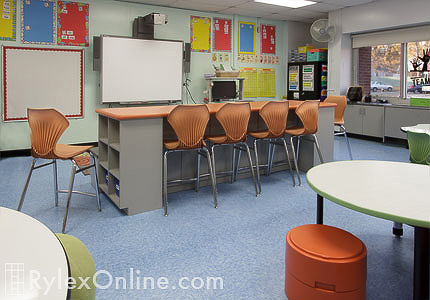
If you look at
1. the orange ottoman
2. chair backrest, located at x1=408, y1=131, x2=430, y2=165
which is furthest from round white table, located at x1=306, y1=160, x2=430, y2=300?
chair backrest, located at x1=408, y1=131, x2=430, y2=165

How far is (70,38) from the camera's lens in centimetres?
580

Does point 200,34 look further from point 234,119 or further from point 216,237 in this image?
point 216,237

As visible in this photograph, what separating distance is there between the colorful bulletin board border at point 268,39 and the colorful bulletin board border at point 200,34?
56.7 inches

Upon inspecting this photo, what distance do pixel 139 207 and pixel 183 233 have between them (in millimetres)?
625

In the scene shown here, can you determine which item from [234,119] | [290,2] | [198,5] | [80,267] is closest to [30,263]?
[80,267]

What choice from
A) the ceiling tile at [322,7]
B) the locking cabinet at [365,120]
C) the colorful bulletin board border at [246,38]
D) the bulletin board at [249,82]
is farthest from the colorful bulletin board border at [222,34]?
the locking cabinet at [365,120]

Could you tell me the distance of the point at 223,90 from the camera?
7098mm

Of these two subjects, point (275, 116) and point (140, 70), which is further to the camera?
point (140, 70)

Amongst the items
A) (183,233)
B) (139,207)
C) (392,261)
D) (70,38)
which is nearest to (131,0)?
(70,38)

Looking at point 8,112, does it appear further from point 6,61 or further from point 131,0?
point 131,0

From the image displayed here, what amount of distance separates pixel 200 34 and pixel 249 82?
1.54 meters

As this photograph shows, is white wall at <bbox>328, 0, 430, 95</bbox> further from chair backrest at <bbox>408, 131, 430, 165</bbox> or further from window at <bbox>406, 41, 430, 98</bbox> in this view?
chair backrest at <bbox>408, 131, 430, 165</bbox>

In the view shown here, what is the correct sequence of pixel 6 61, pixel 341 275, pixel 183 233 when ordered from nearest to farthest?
pixel 341 275 < pixel 183 233 < pixel 6 61

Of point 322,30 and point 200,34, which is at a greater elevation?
point 322,30
